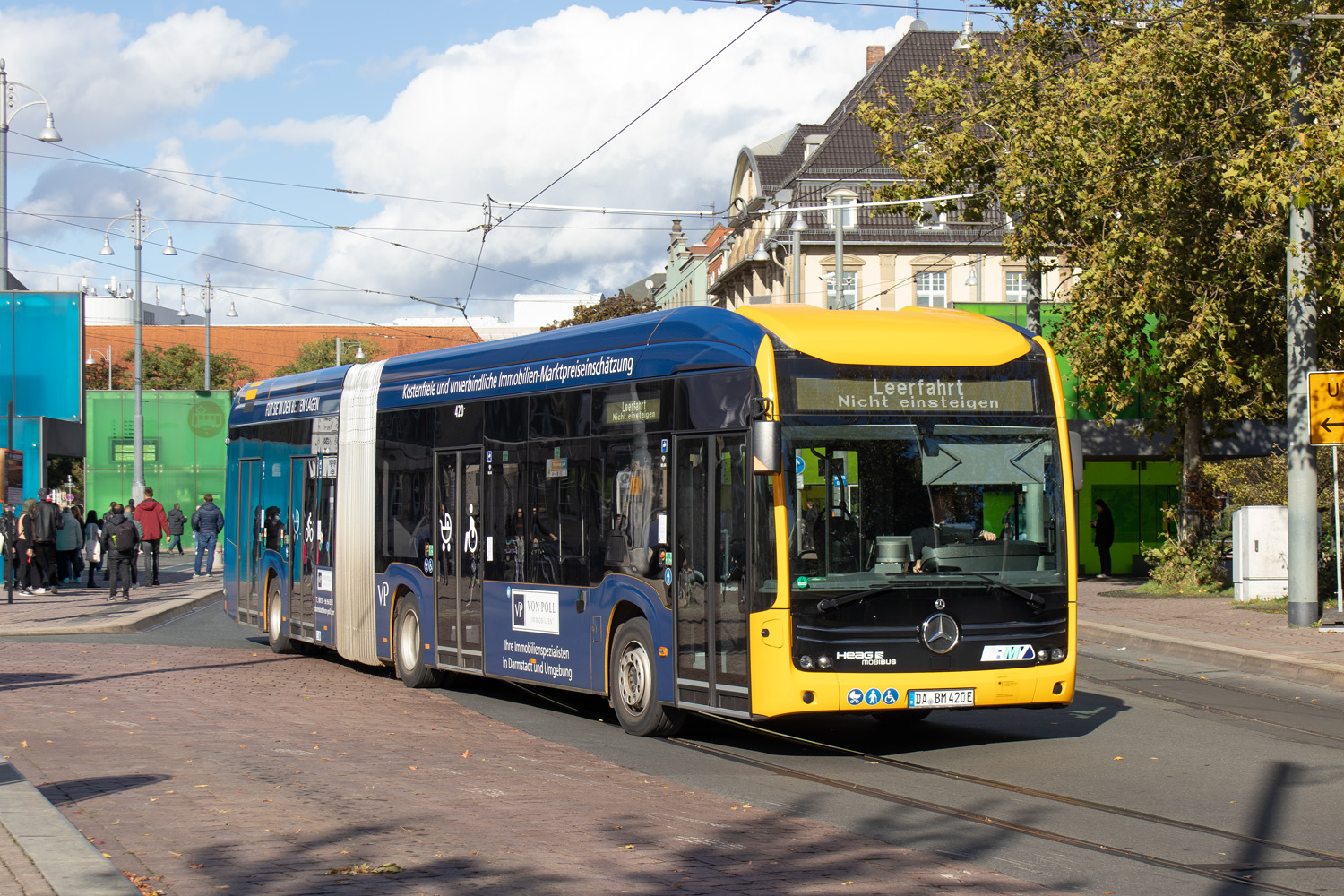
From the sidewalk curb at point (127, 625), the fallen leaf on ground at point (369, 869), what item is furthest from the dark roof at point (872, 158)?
the fallen leaf on ground at point (369, 869)

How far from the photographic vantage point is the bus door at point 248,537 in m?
19.7

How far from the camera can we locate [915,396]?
1061 cm

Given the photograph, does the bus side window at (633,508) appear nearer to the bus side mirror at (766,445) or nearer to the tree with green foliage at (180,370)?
the bus side mirror at (766,445)

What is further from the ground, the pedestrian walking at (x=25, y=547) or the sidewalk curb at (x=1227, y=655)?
the pedestrian walking at (x=25, y=547)

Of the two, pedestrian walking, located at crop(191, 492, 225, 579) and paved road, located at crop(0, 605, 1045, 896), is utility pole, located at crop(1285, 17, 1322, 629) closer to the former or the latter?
paved road, located at crop(0, 605, 1045, 896)

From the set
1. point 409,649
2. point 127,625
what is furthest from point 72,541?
point 409,649

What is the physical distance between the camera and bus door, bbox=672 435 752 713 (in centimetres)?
1049

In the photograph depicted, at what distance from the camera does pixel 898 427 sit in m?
10.5

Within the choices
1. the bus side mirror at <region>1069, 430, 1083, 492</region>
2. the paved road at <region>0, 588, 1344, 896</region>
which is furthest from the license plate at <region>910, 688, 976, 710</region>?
the bus side mirror at <region>1069, 430, 1083, 492</region>

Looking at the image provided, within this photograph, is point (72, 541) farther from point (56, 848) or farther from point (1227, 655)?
point (56, 848)

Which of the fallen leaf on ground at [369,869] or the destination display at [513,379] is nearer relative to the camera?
the fallen leaf on ground at [369,869]

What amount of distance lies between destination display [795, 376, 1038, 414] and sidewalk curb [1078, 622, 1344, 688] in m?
6.40

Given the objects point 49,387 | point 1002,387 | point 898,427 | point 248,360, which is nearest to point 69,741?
point 898,427

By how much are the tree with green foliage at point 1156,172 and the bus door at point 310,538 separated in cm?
1065
